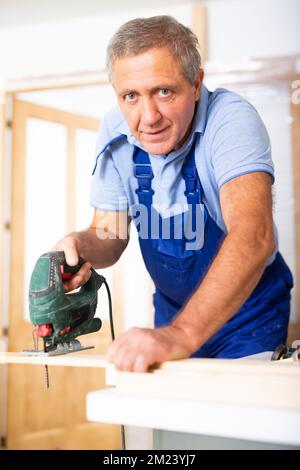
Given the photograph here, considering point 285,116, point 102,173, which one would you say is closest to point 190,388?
point 102,173

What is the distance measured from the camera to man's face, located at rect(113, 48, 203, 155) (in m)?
1.34

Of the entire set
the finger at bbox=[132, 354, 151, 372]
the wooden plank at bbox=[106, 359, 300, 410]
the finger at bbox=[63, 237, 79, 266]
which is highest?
the finger at bbox=[63, 237, 79, 266]

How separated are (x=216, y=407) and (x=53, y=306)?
1.86 feet

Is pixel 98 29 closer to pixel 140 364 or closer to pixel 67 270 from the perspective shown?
pixel 67 270

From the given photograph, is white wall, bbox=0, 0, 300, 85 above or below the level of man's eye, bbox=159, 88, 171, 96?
above

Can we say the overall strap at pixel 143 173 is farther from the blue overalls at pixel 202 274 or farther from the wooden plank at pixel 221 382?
the wooden plank at pixel 221 382

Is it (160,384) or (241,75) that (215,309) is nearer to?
(160,384)

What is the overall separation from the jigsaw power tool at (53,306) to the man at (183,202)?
41 mm

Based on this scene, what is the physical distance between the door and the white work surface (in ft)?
9.13

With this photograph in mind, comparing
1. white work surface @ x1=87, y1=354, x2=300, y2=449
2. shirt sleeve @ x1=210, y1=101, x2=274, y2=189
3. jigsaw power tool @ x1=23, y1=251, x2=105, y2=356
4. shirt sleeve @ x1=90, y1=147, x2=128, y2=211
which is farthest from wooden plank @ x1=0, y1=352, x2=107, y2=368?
shirt sleeve @ x1=90, y1=147, x2=128, y2=211

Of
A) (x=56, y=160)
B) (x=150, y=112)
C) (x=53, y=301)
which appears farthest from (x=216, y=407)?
(x=56, y=160)

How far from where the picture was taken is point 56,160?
12.9 feet

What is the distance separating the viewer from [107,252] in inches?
64.9

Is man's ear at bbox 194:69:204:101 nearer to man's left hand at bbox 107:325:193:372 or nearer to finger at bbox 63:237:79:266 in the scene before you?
finger at bbox 63:237:79:266
